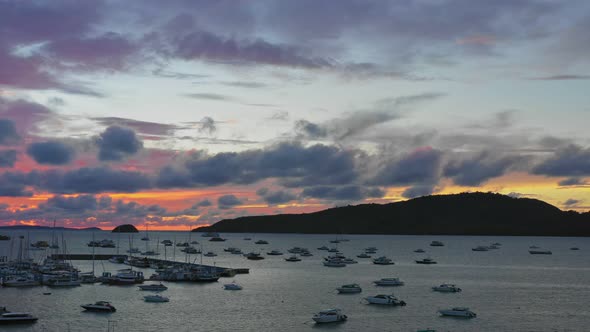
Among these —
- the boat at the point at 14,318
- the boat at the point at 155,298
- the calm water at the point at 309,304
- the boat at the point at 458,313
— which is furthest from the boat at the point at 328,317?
the boat at the point at 14,318

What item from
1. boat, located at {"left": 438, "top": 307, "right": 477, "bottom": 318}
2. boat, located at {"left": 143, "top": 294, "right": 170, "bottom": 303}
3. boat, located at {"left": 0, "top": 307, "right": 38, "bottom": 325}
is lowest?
boat, located at {"left": 438, "top": 307, "right": 477, "bottom": 318}

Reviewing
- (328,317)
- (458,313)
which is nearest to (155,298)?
(328,317)

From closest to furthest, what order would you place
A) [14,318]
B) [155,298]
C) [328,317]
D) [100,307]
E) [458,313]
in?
[14,318] < [328,317] < [458,313] < [100,307] < [155,298]

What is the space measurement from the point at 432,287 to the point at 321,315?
145ft

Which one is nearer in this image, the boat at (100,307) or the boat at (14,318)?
the boat at (14,318)

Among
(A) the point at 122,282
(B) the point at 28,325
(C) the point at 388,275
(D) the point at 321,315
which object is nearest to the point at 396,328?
(D) the point at 321,315

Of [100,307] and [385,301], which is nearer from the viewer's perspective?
[100,307]

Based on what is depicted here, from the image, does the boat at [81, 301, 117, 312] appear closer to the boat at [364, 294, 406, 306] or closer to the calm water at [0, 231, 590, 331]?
the calm water at [0, 231, 590, 331]

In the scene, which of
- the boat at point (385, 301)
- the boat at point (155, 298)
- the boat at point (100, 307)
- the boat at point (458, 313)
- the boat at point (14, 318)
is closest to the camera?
the boat at point (14, 318)

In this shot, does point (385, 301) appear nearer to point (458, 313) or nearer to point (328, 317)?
point (458, 313)

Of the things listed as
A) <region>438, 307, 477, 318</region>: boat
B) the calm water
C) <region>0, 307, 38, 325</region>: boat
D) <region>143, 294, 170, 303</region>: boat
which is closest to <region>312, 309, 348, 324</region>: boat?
the calm water

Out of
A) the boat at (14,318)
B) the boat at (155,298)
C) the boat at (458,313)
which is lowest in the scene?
the boat at (458,313)

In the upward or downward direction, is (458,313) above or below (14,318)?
below

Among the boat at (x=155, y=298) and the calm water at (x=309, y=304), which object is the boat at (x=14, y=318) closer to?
the calm water at (x=309, y=304)
